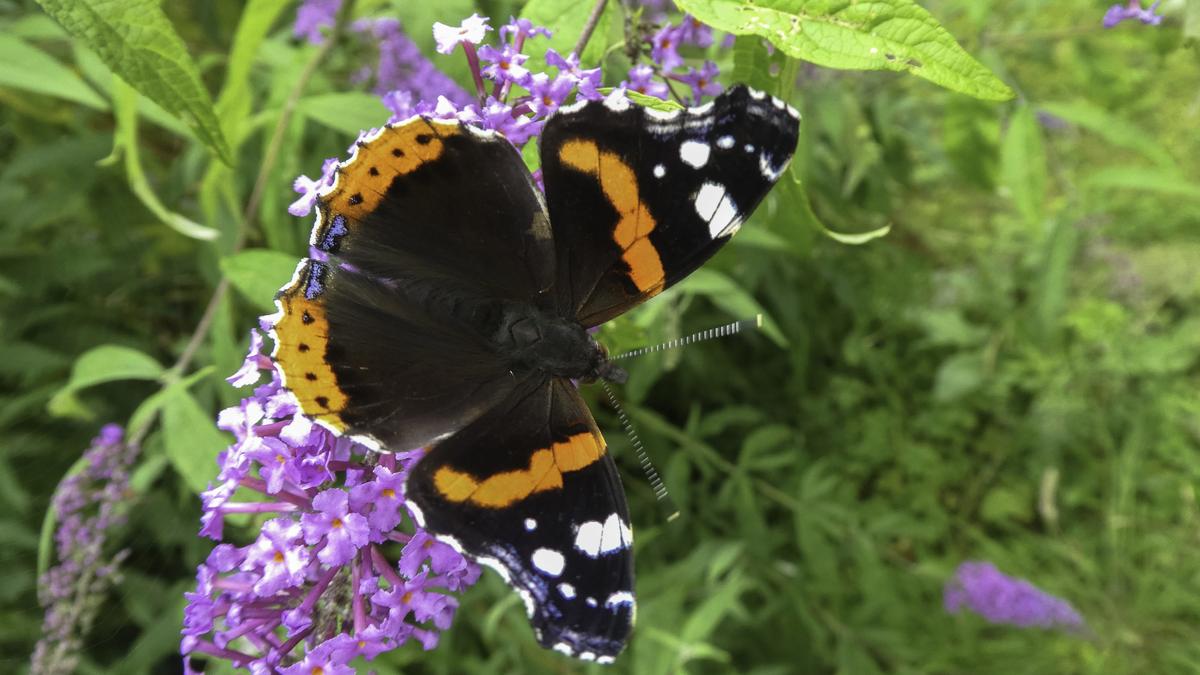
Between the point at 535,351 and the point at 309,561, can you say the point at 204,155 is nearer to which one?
the point at 535,351

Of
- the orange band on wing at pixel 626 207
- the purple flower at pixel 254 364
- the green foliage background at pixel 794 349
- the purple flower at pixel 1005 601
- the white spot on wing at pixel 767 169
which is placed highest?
the white spot on wing at pixel 767 169

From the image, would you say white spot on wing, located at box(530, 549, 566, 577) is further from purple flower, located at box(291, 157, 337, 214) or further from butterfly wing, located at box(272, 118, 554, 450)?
purple flower, located at box(291, 157, 337, 214)

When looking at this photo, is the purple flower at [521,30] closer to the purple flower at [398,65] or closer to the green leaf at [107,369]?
the purple flower at [398,65]

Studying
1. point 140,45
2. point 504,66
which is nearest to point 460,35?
point 504,66

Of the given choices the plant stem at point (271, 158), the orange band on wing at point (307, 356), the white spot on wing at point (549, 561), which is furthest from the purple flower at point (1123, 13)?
the plant stem at point (271, 158)

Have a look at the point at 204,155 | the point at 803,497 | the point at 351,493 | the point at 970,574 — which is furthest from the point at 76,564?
the point at 970,574

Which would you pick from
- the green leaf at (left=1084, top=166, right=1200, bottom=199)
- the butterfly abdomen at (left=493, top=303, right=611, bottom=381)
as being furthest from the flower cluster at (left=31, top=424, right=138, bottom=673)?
the green leaf at (left=1084, top=166, right=1200, bottom=199)
